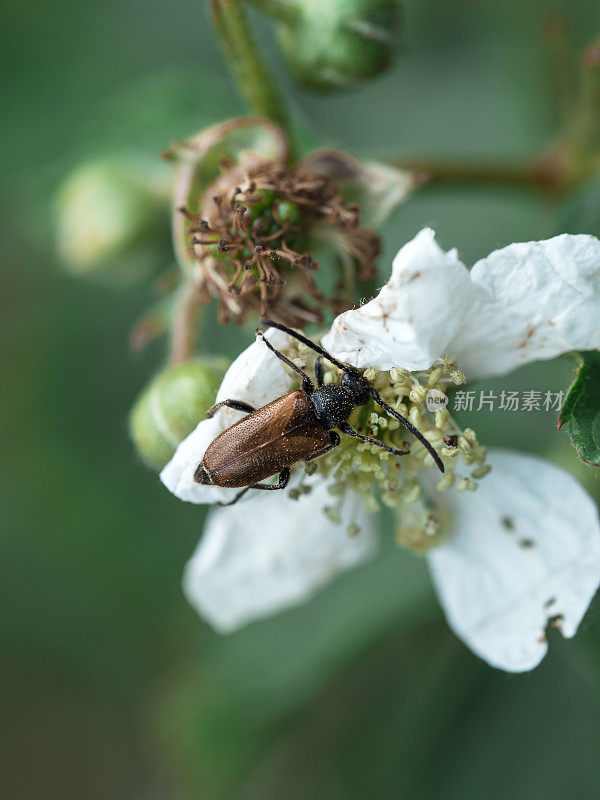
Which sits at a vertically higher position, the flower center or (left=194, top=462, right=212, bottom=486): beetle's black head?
(left=194, top=462, right=212, bottom=486): beetle's black head

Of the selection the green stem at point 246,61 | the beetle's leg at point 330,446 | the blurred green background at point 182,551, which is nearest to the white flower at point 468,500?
the beetle's leg at point 330,446

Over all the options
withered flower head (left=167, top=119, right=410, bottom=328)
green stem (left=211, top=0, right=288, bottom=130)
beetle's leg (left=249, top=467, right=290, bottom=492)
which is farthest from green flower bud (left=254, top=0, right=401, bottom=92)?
beetle's leg (left=249, top=467, right=290, bottom=492)

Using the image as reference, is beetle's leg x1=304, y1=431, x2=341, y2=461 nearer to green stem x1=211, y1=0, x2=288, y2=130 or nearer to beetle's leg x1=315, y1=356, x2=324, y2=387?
beetle's leg x1=315, y1=356, x2=324, y2=387

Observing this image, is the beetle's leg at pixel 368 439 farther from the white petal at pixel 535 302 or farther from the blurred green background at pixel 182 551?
the blurred green background at pixel 182 551

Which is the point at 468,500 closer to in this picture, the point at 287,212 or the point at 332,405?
the point at 332,405

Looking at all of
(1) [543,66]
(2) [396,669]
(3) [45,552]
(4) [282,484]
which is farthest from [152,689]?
(1) [543,66]

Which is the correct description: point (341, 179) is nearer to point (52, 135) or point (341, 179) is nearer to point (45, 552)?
point (52, 135)
